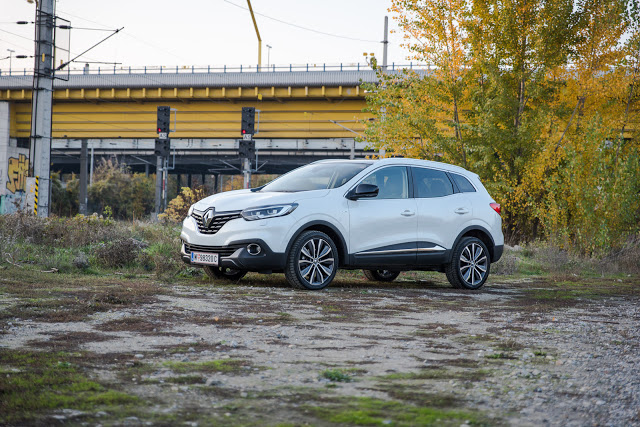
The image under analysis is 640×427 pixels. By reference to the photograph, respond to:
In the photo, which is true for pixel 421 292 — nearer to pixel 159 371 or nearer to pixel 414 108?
pixel 159 371

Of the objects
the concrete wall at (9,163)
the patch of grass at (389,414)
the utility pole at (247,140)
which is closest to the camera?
the patch of grass at (389,414)

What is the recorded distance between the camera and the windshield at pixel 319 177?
10.4 m

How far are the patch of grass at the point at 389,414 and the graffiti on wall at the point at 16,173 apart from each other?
47757mm

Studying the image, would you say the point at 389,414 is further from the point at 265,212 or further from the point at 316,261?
the point at 316,261

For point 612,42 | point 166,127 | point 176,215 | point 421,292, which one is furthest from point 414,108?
point 421,292

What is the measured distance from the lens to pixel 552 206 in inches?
701

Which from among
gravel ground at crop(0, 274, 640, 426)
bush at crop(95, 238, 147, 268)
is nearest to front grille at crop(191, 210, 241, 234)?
gravel ground at crop(0, 274, 640, 426)

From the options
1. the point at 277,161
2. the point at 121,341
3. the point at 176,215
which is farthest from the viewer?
the point at 277,161

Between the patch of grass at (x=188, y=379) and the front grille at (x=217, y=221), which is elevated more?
the front grille at (x=217, y=221)

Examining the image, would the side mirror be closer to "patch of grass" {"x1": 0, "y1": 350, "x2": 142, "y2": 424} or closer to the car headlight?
the car headlight

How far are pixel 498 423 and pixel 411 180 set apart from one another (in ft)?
25.3

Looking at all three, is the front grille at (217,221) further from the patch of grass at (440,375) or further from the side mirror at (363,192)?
the patch of grass at (440,375)

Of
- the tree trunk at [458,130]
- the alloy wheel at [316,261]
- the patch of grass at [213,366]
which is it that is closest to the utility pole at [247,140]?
the tree trunk at [458,130]

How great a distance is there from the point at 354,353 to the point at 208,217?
5061 mm
